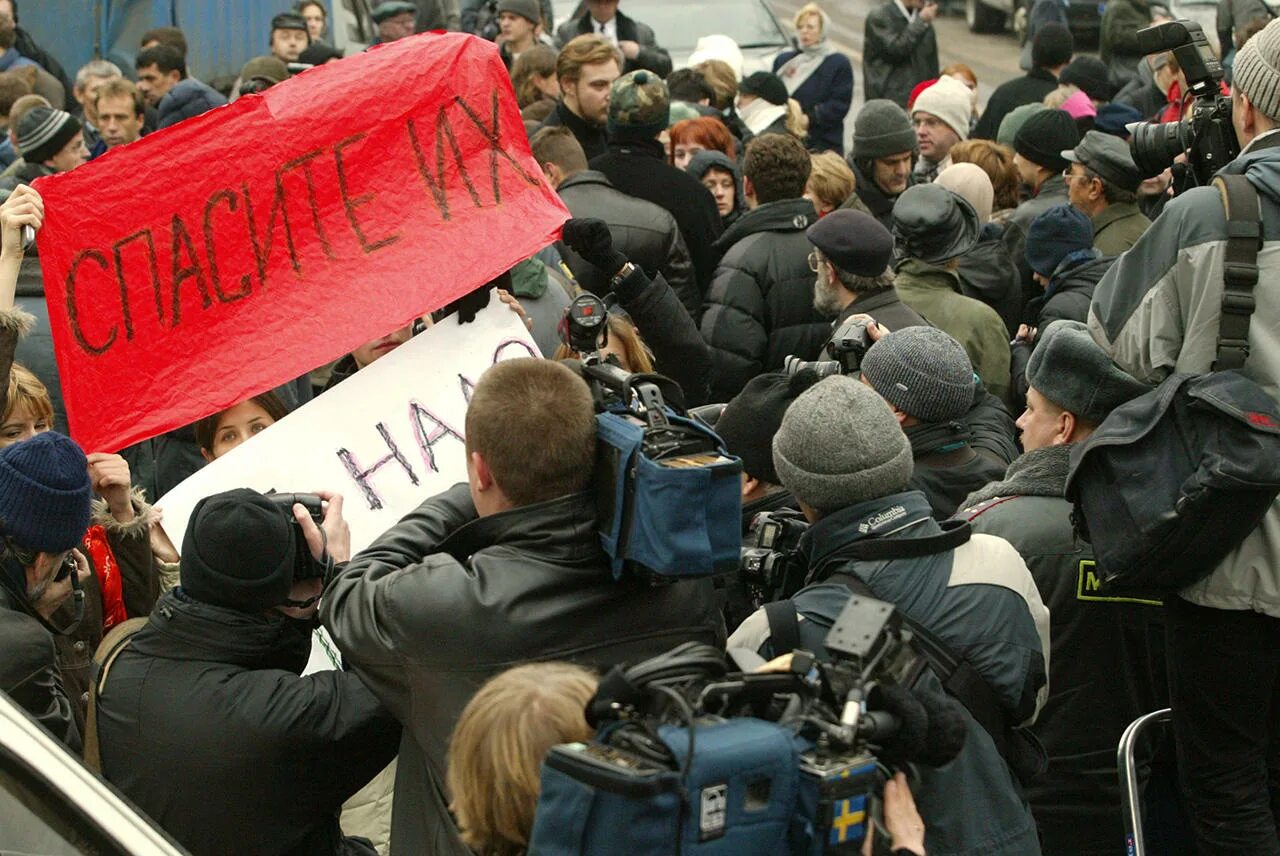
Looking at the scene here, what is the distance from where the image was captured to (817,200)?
7.23m

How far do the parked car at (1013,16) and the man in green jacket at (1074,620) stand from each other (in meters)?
13.2

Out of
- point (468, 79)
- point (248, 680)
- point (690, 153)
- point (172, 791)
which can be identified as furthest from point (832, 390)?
point (690, 153)

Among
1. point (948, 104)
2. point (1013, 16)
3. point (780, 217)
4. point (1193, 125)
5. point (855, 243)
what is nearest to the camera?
point (1193, 125)

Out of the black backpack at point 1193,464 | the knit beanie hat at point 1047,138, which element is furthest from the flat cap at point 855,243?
the knit beanie hat at point 1047,138

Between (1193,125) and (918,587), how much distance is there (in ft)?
6.00

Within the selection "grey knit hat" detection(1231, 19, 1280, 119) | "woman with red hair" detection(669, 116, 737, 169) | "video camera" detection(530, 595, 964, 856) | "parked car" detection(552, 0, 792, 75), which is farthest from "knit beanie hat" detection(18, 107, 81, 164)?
"parked car" detection(552, 0, 792, 75)

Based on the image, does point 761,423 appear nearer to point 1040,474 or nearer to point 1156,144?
point 1040,474

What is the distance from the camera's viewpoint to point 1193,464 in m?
3.63

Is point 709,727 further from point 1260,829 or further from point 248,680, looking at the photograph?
point 1260,829

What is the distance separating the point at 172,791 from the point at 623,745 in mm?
1357

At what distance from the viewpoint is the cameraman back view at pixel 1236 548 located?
373cm

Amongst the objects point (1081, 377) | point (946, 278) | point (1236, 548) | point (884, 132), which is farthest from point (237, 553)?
point (884, 132)

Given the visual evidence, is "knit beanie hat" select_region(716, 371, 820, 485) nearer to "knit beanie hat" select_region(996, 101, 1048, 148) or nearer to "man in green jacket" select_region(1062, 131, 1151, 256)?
"man in green jacket" select_region(1062, 131, 1151, 256)

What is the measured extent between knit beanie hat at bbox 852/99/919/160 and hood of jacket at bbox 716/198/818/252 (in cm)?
120
